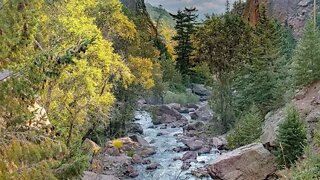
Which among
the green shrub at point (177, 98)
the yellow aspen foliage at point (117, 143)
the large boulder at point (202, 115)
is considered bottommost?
the yellow aspen foliage at point (117, 143)

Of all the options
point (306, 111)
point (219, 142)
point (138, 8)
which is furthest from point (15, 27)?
point (138, 8)

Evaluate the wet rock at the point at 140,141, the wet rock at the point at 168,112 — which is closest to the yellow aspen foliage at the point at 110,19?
the wet rock at the point at 140,141

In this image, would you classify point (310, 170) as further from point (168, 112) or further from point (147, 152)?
point (168, 112)

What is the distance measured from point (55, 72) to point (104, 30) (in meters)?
17.7

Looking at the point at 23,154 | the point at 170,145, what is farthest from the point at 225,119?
the point at 23,154

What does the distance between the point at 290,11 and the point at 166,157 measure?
1252 inches

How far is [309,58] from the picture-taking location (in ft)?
66.9

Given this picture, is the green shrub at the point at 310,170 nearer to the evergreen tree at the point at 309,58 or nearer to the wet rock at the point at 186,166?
the evergreen tree at the point at 309,58

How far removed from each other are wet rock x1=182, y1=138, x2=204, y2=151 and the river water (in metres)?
0.53

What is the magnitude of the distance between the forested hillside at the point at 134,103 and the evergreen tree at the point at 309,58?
0.05 metres

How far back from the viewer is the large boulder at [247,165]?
49.5 feet

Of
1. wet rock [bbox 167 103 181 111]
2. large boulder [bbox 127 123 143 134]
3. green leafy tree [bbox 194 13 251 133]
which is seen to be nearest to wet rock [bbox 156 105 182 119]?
wet rock [bbox 167 103 181 111]

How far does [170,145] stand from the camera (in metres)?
29.6

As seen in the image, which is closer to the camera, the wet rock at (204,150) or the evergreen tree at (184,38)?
the wet rock at (204,150)
